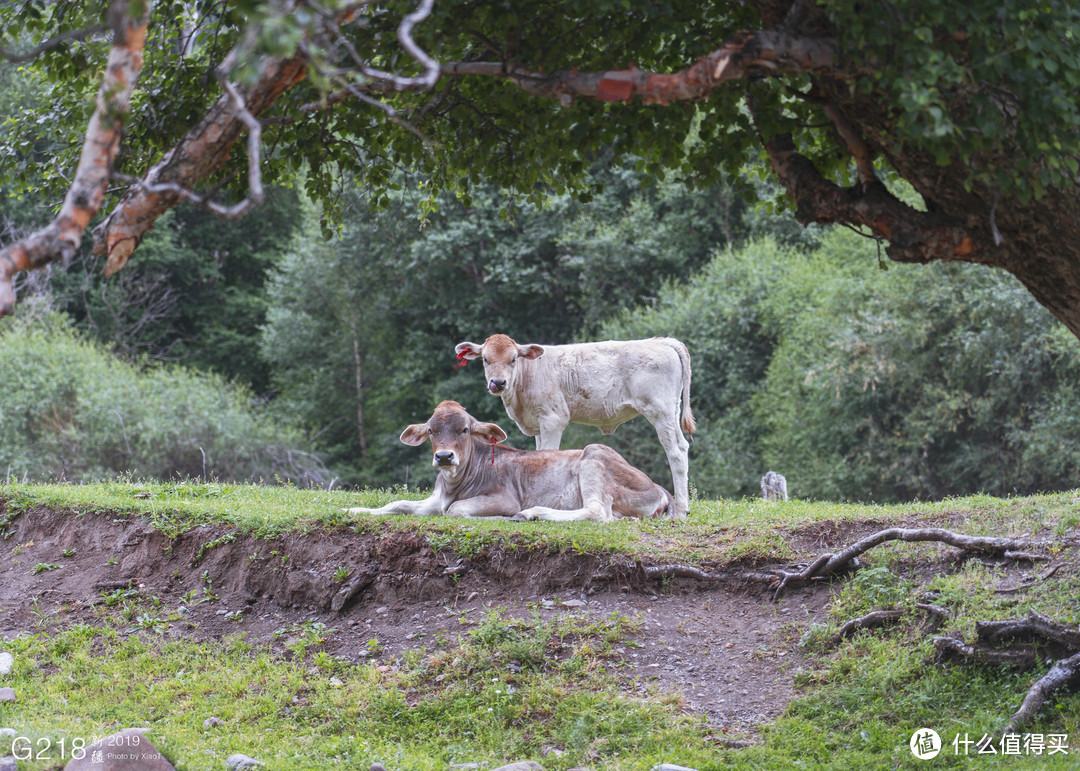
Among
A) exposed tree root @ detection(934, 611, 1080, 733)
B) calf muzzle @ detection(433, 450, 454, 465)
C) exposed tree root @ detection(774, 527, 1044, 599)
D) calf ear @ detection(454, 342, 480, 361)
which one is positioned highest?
calf ear @ detection(454, 342, 480, 361)

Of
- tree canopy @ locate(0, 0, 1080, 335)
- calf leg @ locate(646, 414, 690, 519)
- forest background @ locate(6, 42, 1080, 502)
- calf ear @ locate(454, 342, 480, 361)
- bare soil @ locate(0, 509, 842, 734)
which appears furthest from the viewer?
forest background @ locate(6, 42, 1080, 502)

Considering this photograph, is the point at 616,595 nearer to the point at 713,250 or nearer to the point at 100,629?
the point at 100,629

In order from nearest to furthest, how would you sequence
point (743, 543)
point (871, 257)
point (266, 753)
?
point (266, 753)
point (743, 543)
point (871, 257)

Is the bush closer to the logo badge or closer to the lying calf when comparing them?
the lying calf

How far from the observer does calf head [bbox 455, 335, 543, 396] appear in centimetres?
1117

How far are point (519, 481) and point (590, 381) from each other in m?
1.63

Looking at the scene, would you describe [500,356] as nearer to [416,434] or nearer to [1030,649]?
[416,434]

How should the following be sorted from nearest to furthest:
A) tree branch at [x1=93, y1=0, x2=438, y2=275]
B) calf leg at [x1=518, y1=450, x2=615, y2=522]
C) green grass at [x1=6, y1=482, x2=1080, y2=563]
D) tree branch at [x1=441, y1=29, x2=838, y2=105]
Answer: tree branch at [x1=93, y1=0, x2=438, y2=275] < tree branch at [x1=441, y1=29, x2=838, y2=105] < green grass at [x1=6, y1=482, x2=1080, y2=563] < calf leg at [x1=518, y1=450, x2=615, y2=522]

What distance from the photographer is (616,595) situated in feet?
27.6

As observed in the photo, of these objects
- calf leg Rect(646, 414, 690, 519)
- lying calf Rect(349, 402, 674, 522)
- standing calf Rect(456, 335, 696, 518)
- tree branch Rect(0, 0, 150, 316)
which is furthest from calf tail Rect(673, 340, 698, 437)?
tree branch Rect(0, 0, 150, 316)

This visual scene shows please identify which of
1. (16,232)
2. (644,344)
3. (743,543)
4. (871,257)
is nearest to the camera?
(743,543)

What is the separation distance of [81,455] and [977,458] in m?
A: 21.6

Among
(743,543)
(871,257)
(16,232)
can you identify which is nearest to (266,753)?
(743,543)

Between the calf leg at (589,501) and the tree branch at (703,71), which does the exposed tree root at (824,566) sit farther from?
the tree branch at (703,71)
